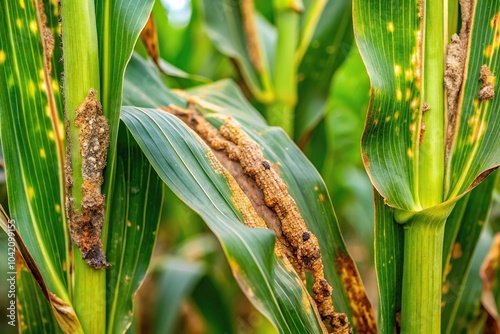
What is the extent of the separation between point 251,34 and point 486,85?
0.82 meters

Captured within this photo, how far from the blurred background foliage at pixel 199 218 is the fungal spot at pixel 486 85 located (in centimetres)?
65

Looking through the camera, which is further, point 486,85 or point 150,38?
point 150,38

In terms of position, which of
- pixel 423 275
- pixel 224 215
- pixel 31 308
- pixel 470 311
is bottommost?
pixel 470 311

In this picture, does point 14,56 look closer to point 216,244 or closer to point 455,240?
point 455,240

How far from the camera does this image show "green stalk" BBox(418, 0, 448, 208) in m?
0.91

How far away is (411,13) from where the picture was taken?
0.91m

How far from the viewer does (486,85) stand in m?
0.92

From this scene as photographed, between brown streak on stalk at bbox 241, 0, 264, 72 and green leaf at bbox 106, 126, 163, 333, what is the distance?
68cm

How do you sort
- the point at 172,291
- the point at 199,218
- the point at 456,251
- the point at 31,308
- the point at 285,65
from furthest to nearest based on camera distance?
1. the point at 199,218
2. the point at 172,291
3. the point at 285,65
4. the point at 456,251
5. the point at 31,308

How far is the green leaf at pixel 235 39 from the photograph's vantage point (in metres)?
1.58

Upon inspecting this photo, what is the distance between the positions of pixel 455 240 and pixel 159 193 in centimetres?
65

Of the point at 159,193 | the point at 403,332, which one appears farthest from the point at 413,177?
the point at 159,193

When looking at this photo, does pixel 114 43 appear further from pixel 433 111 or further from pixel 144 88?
pixel 433 111

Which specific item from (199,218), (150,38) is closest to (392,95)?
(150,38)
